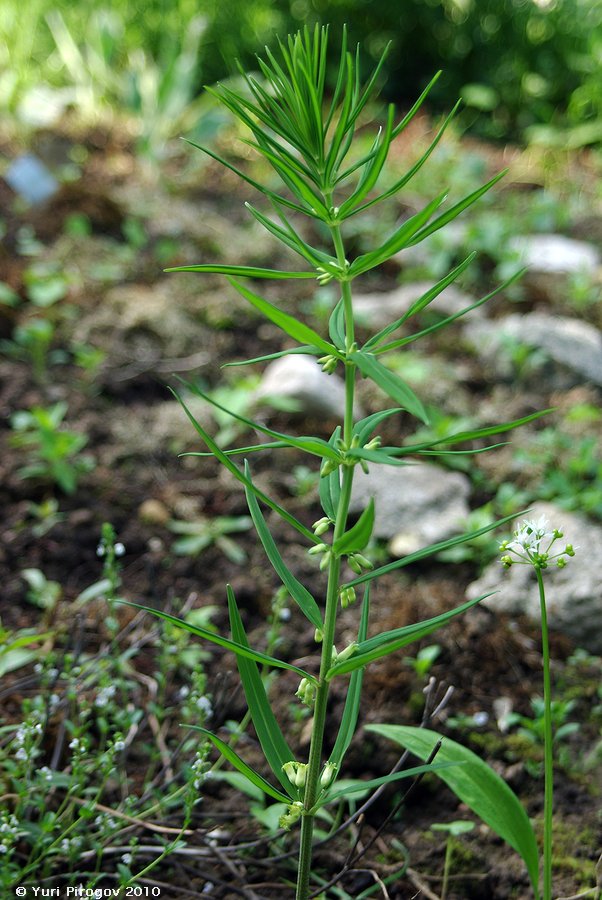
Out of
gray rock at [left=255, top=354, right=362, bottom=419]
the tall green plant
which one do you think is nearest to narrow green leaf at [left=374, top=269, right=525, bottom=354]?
the tall green plant

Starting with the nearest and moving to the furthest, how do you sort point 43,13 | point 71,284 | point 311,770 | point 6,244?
1. point 311,770
2. point 71,284
3. point 6,244
4. point 43,13

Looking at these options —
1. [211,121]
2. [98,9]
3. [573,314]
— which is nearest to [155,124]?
[211,121]

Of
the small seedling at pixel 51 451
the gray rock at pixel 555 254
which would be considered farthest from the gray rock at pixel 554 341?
the small seedling at pixel 51 451

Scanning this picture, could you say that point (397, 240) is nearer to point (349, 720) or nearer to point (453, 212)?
point (453, 212)

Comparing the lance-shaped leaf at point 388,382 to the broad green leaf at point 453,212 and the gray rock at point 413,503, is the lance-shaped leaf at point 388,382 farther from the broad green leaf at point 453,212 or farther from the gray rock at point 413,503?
the gray rock at point 413,503

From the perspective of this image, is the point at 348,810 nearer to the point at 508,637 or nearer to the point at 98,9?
the point at 508,637

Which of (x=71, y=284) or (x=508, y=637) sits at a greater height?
(x=71, y=284)
